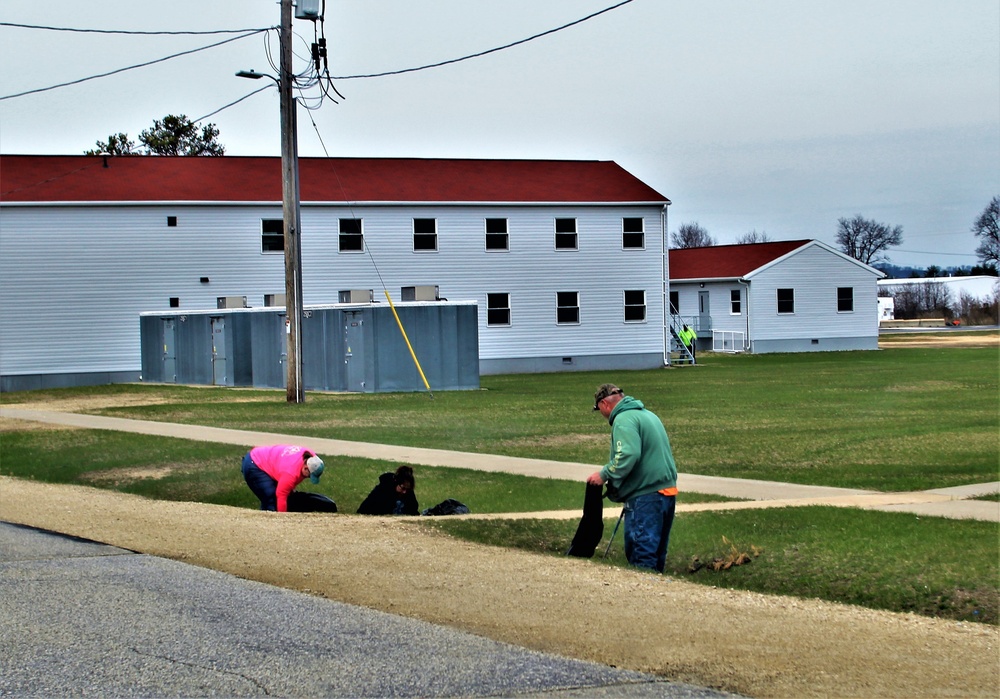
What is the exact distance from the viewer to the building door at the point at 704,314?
6394 cm

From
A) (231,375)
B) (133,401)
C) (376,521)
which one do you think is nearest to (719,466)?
(376,521)

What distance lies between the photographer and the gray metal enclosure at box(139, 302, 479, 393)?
116ft

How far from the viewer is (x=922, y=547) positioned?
35.8ft

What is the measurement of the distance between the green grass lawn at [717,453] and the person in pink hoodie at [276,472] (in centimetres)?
113

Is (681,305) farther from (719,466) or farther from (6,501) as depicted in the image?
(6,501)

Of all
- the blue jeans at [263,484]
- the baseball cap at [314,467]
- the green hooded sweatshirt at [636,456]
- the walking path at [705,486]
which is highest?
the green hooded sweatshirt at [636,456]

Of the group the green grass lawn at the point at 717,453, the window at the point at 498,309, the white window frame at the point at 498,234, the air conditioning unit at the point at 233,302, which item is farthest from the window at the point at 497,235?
the air conditioning unit at the point at 233,302

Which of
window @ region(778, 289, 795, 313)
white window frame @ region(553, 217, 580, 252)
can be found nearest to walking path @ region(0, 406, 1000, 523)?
white window frame @ region(553, 217, 580, 252)

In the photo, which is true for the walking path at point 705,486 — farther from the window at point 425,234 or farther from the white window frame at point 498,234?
the white window frame at point 498,234

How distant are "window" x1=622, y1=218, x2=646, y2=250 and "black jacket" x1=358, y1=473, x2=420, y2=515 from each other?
37673 mm

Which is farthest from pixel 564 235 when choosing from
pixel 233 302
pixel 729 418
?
pixel 729 418

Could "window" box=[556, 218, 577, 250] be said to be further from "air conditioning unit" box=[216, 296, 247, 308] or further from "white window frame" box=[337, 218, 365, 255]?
"air conditioning unit" box=[216, 296, 247, 308]

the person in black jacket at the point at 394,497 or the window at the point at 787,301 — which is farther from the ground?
the window at the point at 787,301

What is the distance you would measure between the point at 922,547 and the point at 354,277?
123 ft
